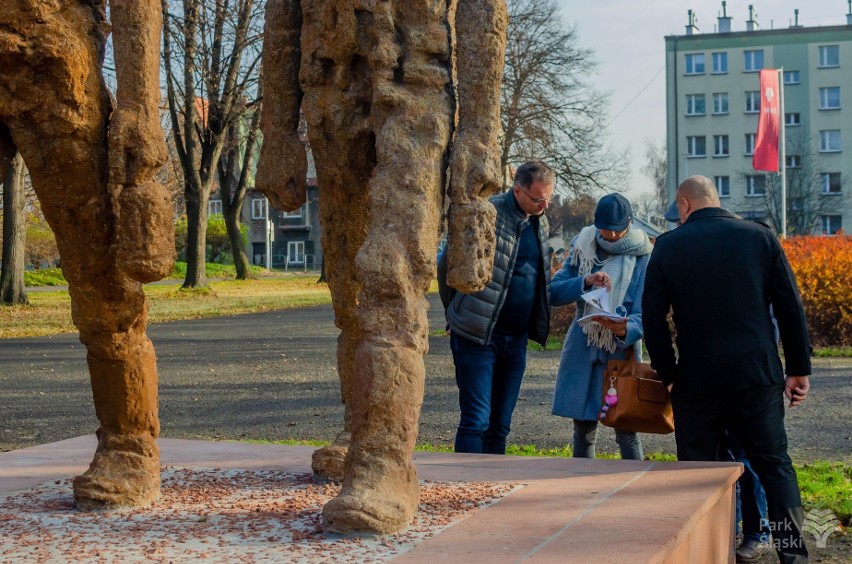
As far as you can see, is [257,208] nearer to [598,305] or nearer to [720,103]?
[720,103]

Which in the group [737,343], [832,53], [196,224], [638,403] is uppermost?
[832,53]

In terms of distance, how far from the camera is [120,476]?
182 inches

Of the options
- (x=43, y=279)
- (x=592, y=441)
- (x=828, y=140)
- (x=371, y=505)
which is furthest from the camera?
(x=828, y=140)

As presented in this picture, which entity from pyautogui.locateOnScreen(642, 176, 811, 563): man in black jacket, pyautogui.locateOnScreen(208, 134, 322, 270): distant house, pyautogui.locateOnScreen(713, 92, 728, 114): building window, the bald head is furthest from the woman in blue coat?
pyautogui.locateOnScreen(208, 134, 322, 270): distant house

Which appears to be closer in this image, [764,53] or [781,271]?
[781,271]

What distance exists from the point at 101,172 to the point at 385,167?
1.18 metres

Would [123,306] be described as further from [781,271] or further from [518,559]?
[781,271]

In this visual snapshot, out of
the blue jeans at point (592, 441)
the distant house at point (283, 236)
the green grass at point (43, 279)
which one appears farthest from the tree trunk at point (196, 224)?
the distant house at point (283, 236)

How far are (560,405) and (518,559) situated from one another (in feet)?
9.97

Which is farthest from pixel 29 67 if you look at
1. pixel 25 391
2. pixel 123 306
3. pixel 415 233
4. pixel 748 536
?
pixel 25 391

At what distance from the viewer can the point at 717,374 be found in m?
5.31

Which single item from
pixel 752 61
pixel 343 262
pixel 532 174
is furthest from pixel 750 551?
pixel 752 61

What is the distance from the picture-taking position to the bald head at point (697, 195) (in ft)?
18.6

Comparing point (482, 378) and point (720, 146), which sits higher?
point (720, 146)
